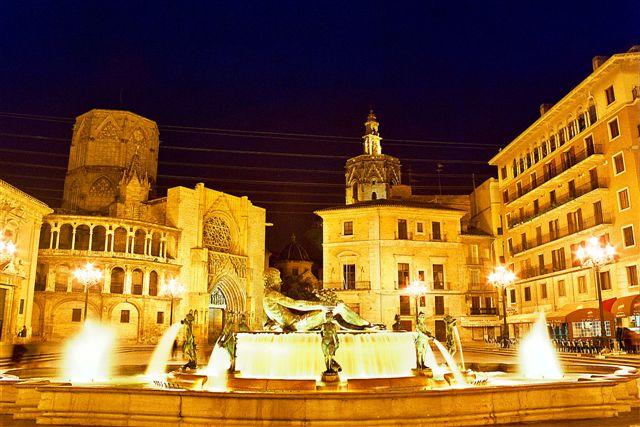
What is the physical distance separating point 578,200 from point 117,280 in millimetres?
36713

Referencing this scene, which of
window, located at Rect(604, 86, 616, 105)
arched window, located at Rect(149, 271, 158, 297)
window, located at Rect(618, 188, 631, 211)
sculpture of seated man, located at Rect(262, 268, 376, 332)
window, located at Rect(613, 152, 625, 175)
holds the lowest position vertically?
sculpture of seated man, located at Rect(262, 268, 376, 332)

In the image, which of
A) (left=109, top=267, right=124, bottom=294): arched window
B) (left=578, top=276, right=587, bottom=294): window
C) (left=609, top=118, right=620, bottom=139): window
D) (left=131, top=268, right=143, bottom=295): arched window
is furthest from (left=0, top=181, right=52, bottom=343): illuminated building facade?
(left=609, top=118, right=620, bottom=139): window

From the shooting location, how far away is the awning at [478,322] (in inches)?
1868

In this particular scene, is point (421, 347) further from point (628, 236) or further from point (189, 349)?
point (628, 236)

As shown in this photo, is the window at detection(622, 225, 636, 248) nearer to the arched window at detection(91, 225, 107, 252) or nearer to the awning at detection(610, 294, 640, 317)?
the awning at detection(610, 294, 640, 317)

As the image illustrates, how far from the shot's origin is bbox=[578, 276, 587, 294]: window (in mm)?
35125

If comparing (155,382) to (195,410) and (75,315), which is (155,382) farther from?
(75,315)

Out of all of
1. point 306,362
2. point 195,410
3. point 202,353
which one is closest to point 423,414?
point 195,410

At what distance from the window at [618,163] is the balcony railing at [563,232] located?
279cm

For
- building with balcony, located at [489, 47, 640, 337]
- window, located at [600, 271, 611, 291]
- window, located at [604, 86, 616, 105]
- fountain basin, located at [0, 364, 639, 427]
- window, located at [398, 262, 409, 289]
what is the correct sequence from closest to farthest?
1. fountain basin, located at [0, 364, 639, 427]
2. building with balcony, located at [489, 47, 640, 337]
3. window, located at [600, 271, 611, 291]
4. window, located at [604, 86, 616, 105]
5. window, located at [398, 262, 409, 289]

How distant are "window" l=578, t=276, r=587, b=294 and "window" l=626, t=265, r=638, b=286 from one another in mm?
4484

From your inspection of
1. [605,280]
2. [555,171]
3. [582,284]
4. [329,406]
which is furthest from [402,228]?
[329,406]

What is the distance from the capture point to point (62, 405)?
9.24 metres

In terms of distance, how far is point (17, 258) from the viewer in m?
35.0
